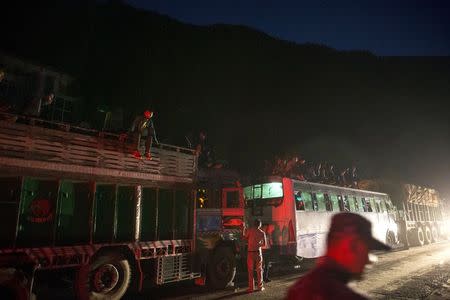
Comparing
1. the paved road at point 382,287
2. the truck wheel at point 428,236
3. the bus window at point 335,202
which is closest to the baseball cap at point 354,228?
the paved road at point 382,287

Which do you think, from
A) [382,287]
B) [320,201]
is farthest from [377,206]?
[382,287]

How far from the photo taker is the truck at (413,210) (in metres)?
23.3

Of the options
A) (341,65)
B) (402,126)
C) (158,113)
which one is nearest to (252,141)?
(158,113)

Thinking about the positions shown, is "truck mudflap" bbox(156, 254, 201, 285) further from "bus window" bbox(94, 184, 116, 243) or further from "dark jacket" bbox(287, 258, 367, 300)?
"dark jacket" bbox(287, 258, 367, 300)

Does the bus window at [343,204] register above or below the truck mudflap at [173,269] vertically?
above

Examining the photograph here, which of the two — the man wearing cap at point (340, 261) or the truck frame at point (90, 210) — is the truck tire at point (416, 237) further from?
the man wearing cap at point (340, 261)

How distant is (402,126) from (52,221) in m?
72.6

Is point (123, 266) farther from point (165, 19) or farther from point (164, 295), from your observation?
point (165, 19)

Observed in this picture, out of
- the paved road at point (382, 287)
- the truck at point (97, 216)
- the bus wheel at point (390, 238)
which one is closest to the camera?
the truck at point (97, 216)

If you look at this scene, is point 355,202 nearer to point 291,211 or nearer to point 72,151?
point 291,211

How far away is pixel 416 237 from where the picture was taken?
81.9 feet

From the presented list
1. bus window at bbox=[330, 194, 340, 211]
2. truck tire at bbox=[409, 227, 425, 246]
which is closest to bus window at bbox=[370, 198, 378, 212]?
bus window at bbox=[330, 194, 340, 211]

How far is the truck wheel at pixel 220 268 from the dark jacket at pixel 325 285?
329 inches

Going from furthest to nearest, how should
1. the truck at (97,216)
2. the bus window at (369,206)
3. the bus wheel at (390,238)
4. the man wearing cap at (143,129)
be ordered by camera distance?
the bus wheel at (390,238), the bus window at (369,206), the man wearing cap at (143,129), the truck at (97,216)
